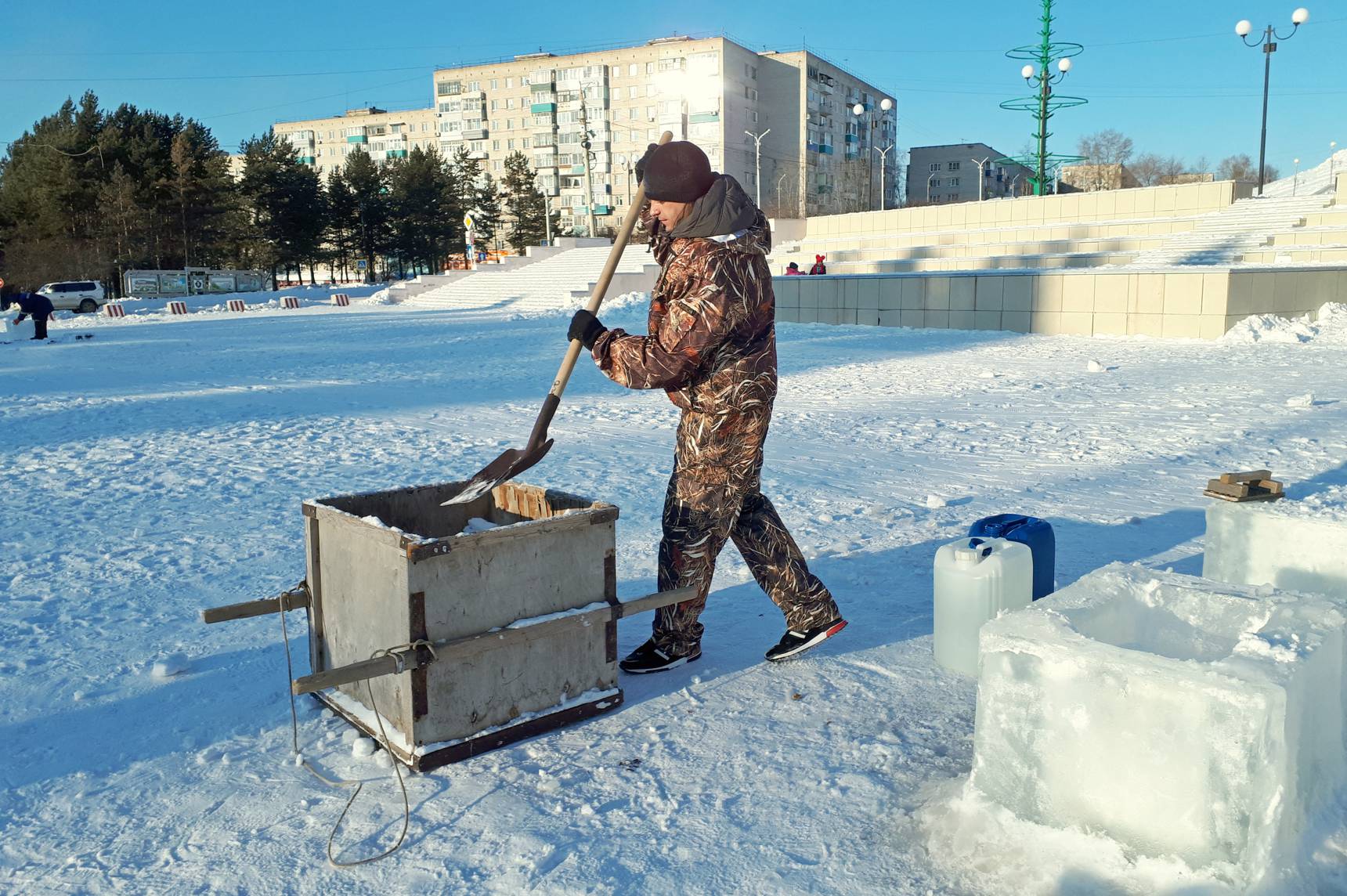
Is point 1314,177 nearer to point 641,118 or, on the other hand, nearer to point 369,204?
Answer: point 369,204

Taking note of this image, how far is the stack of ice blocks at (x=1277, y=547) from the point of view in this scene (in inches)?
120

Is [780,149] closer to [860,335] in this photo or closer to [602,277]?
[860,335]

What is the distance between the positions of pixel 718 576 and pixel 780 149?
8223 cm

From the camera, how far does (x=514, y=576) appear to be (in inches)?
109

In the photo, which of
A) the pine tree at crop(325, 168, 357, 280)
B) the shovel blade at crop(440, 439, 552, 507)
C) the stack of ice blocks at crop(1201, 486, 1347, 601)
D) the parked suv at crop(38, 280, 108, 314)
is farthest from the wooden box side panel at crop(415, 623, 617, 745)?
the pine tree at crop(325, 168, 357, 280)

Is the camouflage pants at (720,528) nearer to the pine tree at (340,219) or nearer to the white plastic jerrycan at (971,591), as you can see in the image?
the white plastic jerrycan at (971,591)

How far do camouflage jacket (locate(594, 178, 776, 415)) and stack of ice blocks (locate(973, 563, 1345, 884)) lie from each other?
1.18 m

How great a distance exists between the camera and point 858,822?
240 cm

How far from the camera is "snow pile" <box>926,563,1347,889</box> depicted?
191 centimetres

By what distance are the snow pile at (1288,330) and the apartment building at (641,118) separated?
59.1 metres

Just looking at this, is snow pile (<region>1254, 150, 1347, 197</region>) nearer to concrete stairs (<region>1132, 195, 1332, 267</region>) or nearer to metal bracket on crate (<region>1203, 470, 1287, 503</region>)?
concrete stairs (<region>1132, 195, 1332, 267</region>)

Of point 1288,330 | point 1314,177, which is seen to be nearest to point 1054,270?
point 1288,330

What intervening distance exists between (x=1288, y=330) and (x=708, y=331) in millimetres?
13273

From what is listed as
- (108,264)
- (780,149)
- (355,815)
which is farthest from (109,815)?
(780,149)
